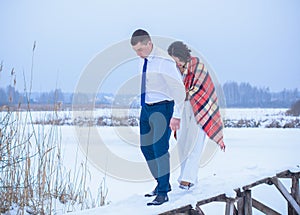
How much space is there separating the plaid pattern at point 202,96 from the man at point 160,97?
24 cm

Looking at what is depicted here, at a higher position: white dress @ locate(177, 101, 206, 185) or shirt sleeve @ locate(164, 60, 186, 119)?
shirt sleeve @ locate(164, 60, 186, 119)

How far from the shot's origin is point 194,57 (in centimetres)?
305

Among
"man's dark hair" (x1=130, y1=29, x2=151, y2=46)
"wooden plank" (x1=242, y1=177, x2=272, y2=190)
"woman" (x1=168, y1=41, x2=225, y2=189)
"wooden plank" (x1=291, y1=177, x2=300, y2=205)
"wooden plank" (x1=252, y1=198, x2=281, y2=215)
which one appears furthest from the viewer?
"wooden plank" (x1=291, y1=177, x2=300, y2=205)

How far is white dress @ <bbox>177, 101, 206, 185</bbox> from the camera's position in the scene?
3115 mm

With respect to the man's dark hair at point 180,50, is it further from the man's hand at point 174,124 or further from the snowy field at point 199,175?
the snowy field at point 199,175

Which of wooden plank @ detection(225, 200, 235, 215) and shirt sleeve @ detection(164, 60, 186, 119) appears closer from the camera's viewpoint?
shirt sleeve @ detection(164, 60, 186, 119)

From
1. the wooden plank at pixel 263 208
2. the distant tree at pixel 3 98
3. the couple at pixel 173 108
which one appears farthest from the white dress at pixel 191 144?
the distant tree at pixel 3 98

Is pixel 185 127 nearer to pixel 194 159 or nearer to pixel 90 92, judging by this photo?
pixel 194 159

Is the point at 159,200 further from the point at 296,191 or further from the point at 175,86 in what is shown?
the point at 296,191

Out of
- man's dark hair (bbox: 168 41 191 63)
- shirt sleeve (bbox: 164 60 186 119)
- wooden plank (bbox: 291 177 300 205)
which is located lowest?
wooden plank (bbox: 291 177 300 205)

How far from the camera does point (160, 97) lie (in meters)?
2.79

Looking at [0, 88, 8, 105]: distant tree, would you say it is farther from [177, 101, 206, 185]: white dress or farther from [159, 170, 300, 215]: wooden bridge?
[159, 170, 300, 215]: wooden bridge

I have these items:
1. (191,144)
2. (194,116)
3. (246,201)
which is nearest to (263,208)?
(246,201)

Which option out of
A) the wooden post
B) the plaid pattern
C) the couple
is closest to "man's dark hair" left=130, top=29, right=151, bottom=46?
the couple
